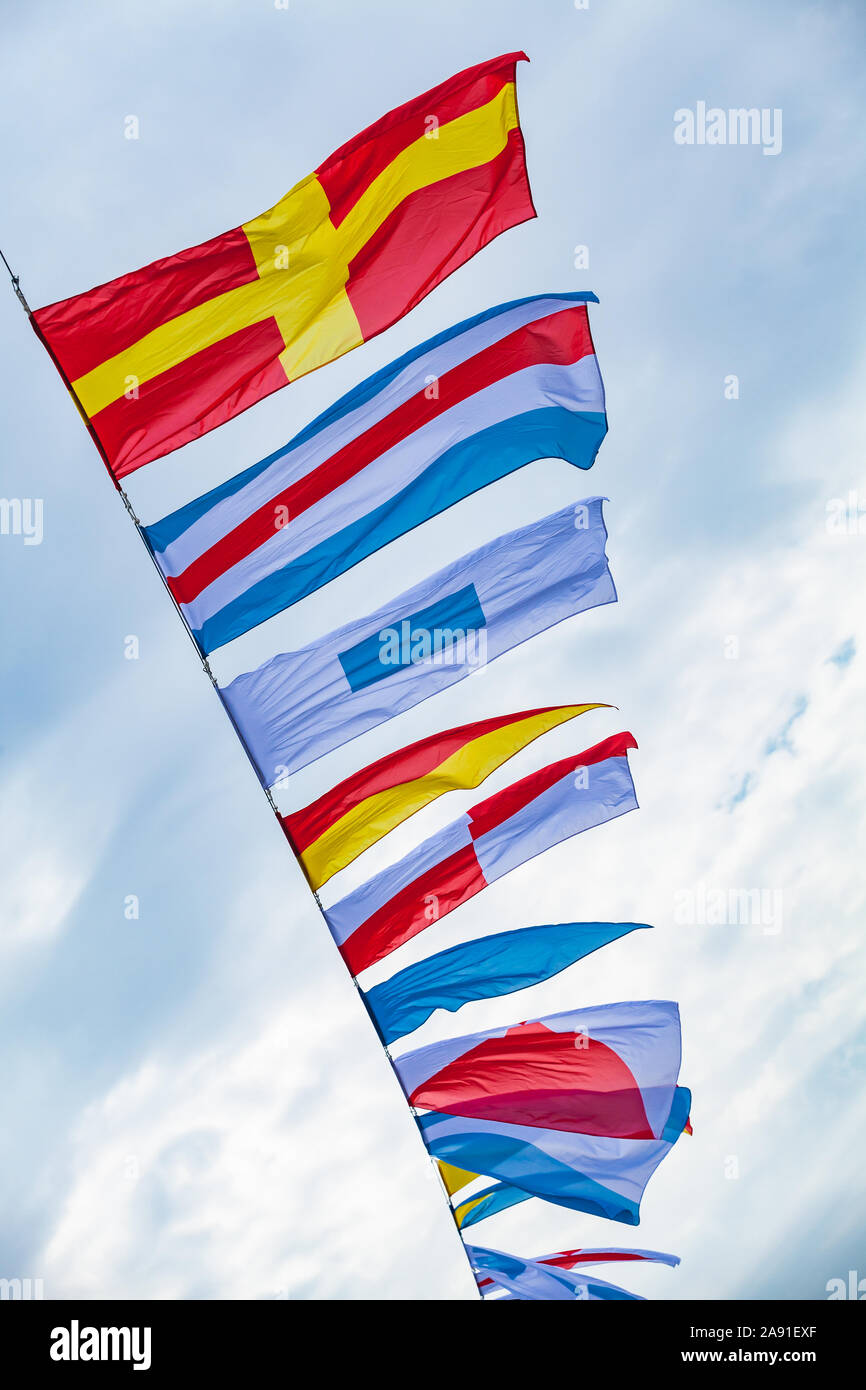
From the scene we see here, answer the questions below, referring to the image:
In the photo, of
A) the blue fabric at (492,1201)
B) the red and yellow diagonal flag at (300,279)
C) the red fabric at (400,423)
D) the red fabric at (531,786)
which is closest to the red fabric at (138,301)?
the red and yellow diagonal flag at (300,279)

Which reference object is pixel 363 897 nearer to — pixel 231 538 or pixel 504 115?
pixel 231 538

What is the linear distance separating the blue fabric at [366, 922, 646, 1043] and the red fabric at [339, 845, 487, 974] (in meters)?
0.65

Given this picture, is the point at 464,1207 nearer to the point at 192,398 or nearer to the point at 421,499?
the point at 421,499

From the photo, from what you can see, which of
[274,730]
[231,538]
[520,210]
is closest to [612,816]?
[274,730]

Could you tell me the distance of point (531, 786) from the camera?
46.4 ft

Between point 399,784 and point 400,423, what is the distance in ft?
15.3

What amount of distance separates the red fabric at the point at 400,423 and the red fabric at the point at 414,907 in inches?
196

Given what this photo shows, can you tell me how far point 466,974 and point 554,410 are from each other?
7.78m

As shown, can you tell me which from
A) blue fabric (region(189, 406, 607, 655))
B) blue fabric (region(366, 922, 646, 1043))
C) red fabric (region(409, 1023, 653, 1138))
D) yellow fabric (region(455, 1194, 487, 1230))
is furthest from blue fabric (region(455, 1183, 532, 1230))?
blue fabric (region(189, 406, 607, 655))

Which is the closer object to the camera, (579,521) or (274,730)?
(274,730)

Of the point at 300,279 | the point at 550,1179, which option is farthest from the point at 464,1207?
the point at 300,279

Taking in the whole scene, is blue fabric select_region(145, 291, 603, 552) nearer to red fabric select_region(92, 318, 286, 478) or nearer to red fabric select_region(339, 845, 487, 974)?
red fabric select_region(92, 318, 286, 478)

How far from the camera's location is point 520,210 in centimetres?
1196
